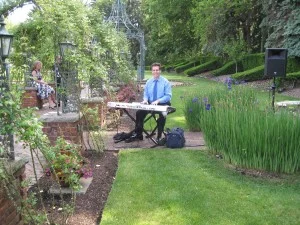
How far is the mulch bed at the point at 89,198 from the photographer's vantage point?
3930 millimetres

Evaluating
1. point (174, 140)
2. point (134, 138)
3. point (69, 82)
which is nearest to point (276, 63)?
point (174, 140)

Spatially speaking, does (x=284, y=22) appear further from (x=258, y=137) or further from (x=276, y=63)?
(x=258, y=137)

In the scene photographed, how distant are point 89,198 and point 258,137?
222 cm

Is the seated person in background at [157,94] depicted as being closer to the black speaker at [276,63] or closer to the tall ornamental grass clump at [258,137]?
the tall ornamental grass clump at [258,137]

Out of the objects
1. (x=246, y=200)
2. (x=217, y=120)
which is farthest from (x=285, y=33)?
(x=246, y=200)

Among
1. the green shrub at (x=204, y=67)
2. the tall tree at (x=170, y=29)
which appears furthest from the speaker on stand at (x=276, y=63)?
the tall tree at (x=170, y=29)

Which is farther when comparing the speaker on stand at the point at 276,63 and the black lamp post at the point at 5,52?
the speaker on stand at the point at 276,63

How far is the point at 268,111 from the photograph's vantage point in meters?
5.20

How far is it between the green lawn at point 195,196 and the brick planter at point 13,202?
83 cm

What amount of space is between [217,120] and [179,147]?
1437mm

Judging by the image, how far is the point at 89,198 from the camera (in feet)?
14.7

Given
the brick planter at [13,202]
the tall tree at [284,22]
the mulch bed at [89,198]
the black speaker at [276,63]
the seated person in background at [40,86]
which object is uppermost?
the tall tree at [284,22]

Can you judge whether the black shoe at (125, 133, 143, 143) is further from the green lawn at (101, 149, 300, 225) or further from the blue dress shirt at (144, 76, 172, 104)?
the green lawn at (101, 149, 300, 225)

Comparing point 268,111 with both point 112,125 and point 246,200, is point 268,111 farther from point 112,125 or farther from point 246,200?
point 112,125
